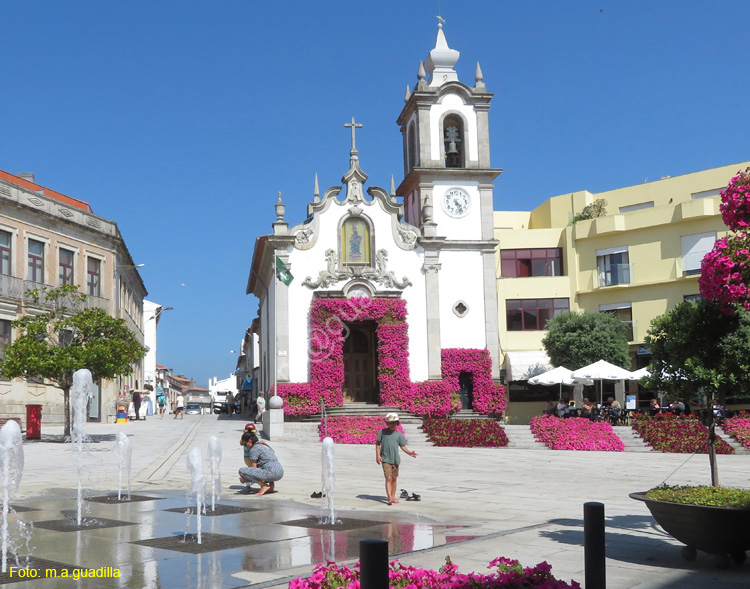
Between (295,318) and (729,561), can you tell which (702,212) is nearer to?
(295,318)

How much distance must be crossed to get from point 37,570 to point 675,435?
22.0m

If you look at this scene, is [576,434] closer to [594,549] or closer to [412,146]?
[412,146]

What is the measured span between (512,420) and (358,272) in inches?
493

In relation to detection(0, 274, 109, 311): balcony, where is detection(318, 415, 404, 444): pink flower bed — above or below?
below

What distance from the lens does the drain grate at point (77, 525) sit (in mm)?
10188

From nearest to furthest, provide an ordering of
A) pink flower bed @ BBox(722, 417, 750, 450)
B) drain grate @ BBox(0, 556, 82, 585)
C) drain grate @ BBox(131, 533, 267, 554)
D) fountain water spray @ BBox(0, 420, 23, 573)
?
drain grate @ BBox(0, 556, 82, 585) → fountain water spray @ BBox(0, 420, 23, 573) → drain grate @ BBox(131, 533, 267, 554) → pink flower bed @ BBox(722, 417, 750, 450)

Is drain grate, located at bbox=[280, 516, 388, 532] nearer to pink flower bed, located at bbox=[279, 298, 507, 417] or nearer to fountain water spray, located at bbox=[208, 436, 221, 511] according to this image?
fountain water spray, located at bbox=[208, 436, 221, 511]

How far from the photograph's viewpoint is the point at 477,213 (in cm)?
3741

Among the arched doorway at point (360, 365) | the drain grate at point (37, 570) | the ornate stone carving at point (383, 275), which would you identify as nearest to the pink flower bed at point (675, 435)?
the ornate stone carving at point (383, 275)

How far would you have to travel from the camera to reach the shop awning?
132 ft

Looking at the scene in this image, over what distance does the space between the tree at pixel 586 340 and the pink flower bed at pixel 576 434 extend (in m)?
9.96

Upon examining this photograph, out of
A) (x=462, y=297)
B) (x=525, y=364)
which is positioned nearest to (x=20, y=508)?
(x=462, y=297)

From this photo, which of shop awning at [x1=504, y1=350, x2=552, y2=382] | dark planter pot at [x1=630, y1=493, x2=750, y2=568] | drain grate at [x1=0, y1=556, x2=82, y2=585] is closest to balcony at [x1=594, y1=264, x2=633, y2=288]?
shop awning at [x1=504, y1=350, x2=552, y2=382]

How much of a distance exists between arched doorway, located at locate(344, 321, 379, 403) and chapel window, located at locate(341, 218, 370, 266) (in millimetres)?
2654
